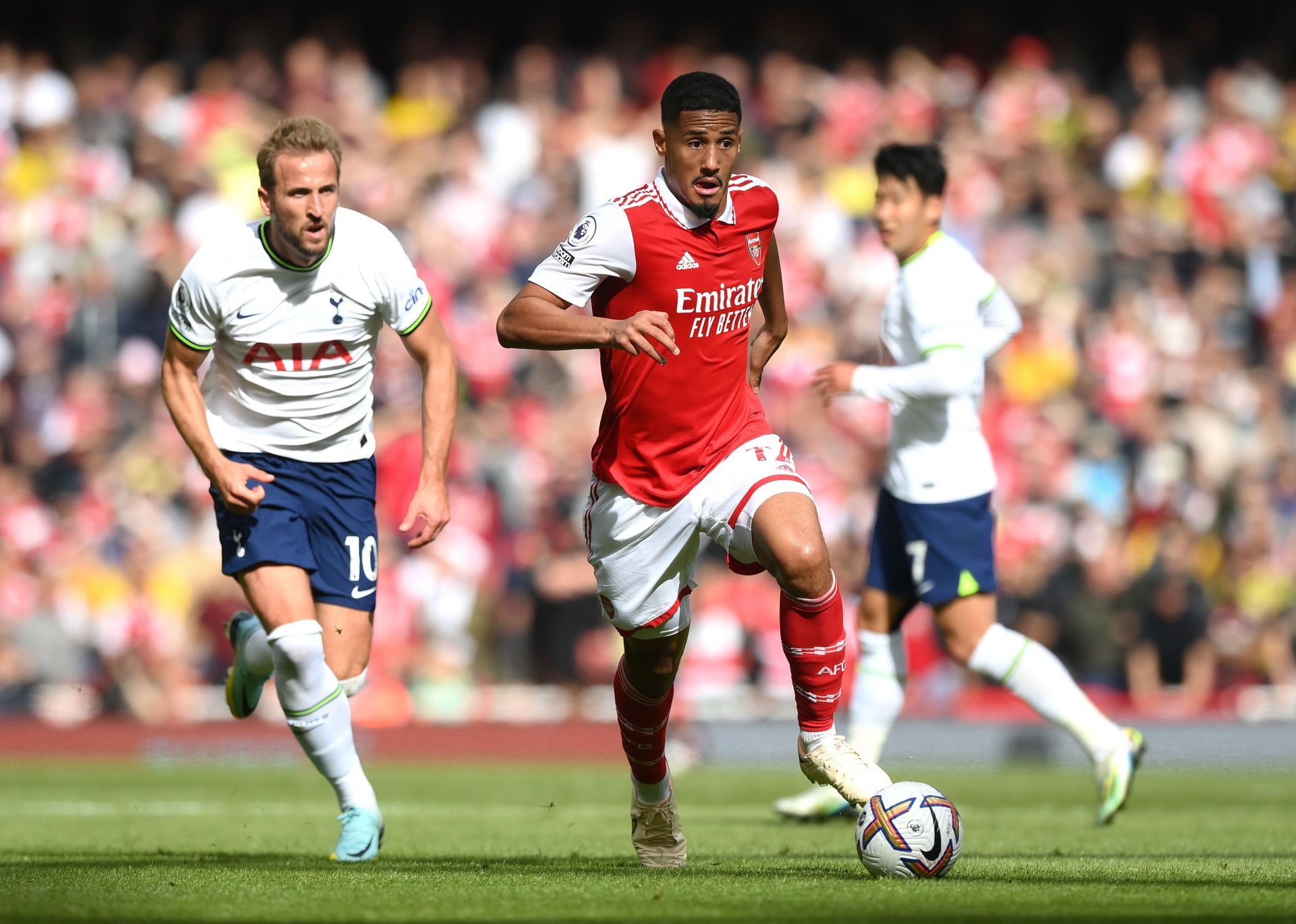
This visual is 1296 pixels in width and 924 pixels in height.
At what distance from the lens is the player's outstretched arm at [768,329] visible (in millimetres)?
7574

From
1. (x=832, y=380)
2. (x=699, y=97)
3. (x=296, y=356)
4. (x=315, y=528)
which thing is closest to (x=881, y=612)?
(x=832, y=380)

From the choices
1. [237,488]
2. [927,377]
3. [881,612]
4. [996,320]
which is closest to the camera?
[237,488]

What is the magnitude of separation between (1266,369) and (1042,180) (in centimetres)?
364

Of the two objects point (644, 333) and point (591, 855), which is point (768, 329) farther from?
point (591, 855)

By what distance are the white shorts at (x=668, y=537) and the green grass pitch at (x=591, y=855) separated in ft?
3.26

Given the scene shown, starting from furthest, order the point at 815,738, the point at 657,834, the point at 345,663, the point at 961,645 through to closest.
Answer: the point at 961,645 → the point at 345,663 → the point at 657,834 → the point at 815,738

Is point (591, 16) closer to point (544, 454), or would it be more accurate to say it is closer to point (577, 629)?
point (544, 454)

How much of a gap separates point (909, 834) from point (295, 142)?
360 cm

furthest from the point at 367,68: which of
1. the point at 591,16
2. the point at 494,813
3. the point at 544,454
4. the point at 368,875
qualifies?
the point at 368,875

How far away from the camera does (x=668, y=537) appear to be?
6.97 m

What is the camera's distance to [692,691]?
16094mm

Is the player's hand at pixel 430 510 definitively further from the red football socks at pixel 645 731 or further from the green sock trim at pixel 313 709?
the red football socks at pixel 645 731

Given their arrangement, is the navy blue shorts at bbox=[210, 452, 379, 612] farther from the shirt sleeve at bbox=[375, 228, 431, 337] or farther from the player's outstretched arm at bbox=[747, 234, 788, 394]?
the player's outstretched arm at bbox=[747, 234, 788, 394]

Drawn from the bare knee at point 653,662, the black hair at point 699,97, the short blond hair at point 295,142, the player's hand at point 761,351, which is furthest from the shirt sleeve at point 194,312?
the player's hand at point 761,351
